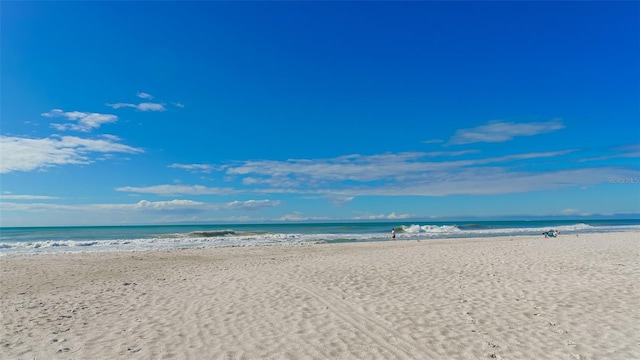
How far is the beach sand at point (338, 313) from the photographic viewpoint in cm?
587

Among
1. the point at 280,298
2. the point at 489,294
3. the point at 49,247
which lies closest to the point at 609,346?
the point at 489,294

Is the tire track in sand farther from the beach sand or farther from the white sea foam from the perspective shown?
the white sea foam

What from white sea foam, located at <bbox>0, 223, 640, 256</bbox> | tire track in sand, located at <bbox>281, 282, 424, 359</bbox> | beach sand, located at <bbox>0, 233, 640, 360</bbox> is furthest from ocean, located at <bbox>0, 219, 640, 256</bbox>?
tire track in sand, located at <bbox>281, 282, 424, 359</bbox>

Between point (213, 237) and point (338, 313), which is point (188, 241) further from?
point (338, 313)

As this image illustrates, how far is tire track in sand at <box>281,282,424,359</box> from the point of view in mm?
5741

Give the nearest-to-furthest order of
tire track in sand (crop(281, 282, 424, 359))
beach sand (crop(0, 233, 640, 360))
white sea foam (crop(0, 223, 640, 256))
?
1. tire track in sand (crop(281, 282, 424, 359))
2. beach sand (crop(0, 233, 640, 360))
3. white sea foam (crop(0, 223, 640, 256))

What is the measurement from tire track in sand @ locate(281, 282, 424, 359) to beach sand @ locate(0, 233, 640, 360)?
0.03 meters

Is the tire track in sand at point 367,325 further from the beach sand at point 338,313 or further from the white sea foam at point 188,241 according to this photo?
the white sea foam at point 188,241

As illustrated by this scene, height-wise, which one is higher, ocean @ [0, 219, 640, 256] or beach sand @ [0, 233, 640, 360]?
ocean @ [0, 219, 640, 256]

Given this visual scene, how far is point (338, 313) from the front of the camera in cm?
775

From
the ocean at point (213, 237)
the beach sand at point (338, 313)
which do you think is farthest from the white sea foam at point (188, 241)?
the beach sand at point (338, 313)

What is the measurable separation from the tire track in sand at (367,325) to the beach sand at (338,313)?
30 mm

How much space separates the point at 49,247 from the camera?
28188 mm

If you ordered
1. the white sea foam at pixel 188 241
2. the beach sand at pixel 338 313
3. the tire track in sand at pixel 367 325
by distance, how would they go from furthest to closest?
the white sea foam at pixel 188 241, the beach sand at pixel 338 313, the tire track in sand at pixel 367 325
